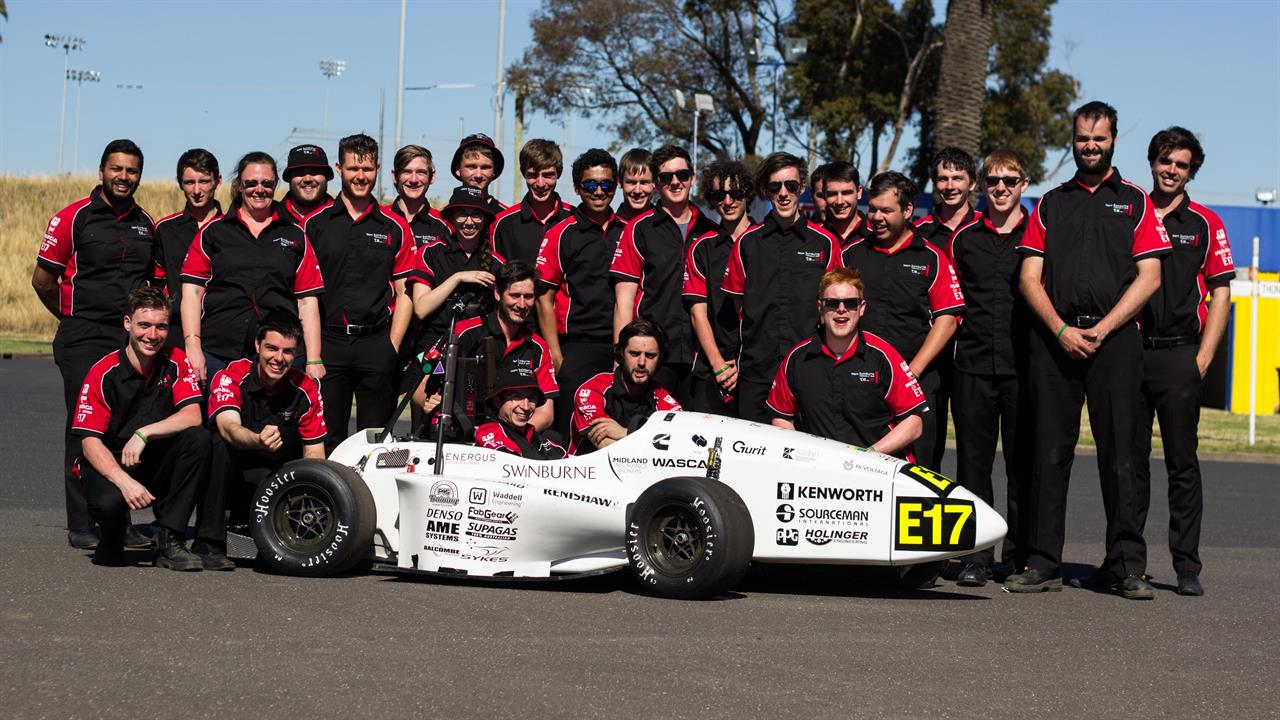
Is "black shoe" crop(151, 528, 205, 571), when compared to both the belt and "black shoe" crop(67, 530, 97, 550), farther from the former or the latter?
the belt

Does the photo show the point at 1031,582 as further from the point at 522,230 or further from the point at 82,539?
the point at 82,539

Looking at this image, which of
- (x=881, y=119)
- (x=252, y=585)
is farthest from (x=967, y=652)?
(x=881, y=119)

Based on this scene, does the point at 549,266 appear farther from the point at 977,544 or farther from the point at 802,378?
the point at 977,544

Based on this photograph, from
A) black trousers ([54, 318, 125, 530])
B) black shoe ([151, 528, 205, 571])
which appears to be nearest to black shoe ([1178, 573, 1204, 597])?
black shoe ([151, 528, 205, 571])

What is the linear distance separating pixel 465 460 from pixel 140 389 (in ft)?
5.75

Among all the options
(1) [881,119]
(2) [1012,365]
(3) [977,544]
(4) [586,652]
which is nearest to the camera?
(4) [586,652]

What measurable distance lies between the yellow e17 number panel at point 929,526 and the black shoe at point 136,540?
13.5 feet

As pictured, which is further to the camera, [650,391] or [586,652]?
[650,391]

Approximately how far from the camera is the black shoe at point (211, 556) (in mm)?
8125

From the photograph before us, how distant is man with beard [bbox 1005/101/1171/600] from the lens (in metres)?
8.14

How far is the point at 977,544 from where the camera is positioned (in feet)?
24.3

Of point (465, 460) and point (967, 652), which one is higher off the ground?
point (465, 460)

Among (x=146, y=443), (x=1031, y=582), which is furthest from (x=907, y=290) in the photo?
(x=146, y=443)

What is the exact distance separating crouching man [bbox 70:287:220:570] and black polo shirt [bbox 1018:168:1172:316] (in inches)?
167
